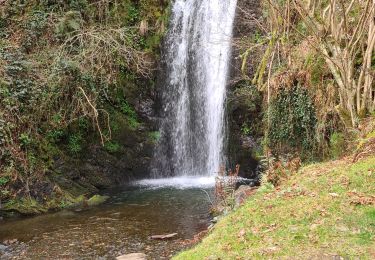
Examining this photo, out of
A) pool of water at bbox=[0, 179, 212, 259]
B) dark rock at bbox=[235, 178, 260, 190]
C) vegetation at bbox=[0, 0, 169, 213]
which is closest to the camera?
pool of water at bbox=[0, 179, 212, 259]

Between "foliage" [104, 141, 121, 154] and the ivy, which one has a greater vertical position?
the ivy

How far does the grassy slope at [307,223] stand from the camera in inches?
178

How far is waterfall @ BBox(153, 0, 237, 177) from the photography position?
1487cm

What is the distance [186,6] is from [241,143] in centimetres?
606

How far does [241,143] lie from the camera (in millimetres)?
14453

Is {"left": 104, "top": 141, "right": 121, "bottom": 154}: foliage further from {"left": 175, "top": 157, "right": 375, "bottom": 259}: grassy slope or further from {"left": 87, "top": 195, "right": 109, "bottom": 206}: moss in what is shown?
{"left": 175, "top": 157, "right": 375, "bottom": 259}: grassy slope

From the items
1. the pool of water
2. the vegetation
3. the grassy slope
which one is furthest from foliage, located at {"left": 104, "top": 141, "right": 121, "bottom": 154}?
the grassy slope

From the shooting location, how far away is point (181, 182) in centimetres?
1356

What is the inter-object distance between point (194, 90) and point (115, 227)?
7.71 meters

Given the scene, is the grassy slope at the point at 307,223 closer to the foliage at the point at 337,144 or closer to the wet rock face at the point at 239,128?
the foliage at the point at 337,144

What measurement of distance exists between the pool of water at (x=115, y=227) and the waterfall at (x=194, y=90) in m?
2.79

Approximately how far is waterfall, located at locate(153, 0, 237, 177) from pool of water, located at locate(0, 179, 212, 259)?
279cm

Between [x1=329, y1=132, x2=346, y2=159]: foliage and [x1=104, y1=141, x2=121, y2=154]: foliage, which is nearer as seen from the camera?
[x1=329, y1=132, x2=346, y2=159]: foliage

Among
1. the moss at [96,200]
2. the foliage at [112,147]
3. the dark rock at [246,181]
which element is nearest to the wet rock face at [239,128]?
the dark rock at [246,181]
